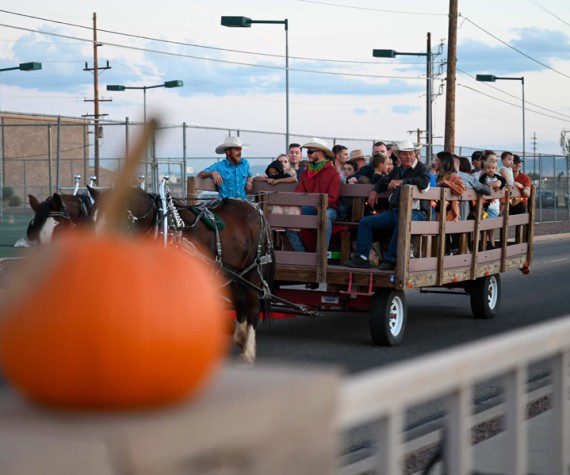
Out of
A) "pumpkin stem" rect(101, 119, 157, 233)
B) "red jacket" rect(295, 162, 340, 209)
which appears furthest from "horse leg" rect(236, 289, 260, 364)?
"pumpkin stem" rect(101, 119, 157, 233)

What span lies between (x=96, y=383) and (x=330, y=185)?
34.6ft

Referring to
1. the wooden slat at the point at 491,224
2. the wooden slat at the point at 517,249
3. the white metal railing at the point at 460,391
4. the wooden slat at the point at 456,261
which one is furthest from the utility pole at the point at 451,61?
the white metal railing at the point at 460,391

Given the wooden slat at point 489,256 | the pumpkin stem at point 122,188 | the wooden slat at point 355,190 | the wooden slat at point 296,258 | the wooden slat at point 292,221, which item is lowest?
the wooden slat at point 489,256

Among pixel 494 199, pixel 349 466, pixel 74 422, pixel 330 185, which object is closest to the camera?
pixel 74 422

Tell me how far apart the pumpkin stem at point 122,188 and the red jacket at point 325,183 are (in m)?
10.3

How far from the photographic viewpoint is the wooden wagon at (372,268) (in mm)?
11336

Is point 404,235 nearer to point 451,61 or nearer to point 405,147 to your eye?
point 405,147

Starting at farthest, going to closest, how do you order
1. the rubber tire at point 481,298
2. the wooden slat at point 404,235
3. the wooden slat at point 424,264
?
the rubber tire at point 481,298 < the wooden slat at point 424,264 < the wooden slat at point 404,235

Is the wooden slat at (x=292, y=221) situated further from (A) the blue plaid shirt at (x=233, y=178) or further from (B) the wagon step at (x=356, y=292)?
(B) the wagon step at (x=356, y=292)

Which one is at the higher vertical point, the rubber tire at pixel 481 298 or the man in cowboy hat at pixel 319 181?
the man in cowboy hat at pixel 319 181

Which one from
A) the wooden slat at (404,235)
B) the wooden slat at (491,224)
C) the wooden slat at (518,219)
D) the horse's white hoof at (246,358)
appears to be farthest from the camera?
the wooden slat at (518,219)

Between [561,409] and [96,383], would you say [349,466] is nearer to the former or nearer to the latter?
[561,409]

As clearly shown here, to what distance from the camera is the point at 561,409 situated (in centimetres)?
295

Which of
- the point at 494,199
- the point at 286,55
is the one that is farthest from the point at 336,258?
the point at 286,55
